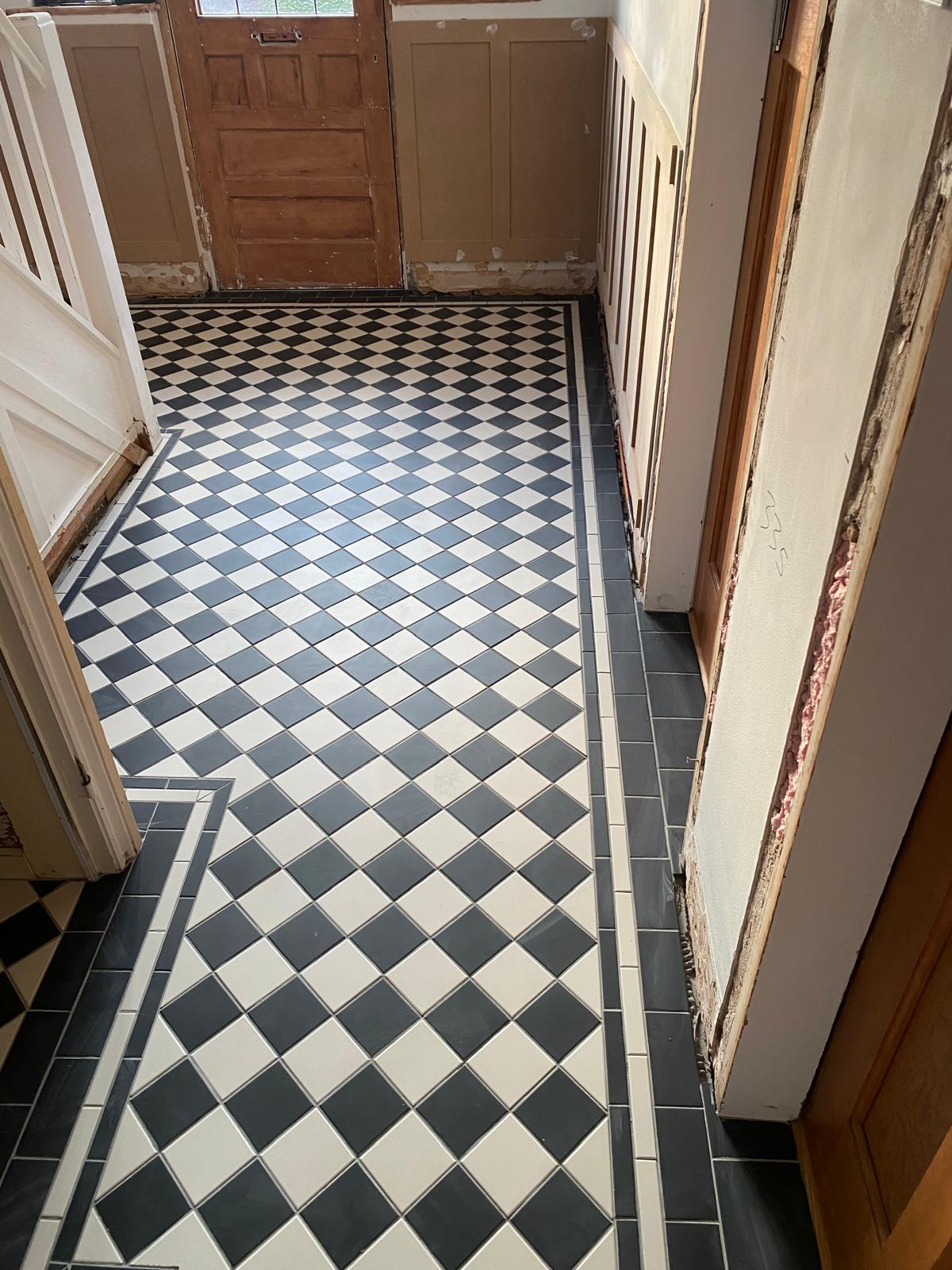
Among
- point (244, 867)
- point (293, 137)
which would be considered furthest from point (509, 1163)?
point (293, 137)

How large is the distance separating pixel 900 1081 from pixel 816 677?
73 cm

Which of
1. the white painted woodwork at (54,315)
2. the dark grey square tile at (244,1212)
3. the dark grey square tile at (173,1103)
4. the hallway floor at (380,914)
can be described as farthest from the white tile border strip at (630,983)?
the white painted woodwork at (54,315)

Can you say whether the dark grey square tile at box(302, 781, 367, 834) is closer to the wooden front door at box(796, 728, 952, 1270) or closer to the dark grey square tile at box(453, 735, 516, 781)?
the dark grey square tile at box(453, 735, 516, 781)

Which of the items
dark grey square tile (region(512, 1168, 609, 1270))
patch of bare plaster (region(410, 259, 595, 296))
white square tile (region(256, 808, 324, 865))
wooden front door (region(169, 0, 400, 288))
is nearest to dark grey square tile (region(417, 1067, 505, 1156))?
dark grey square tile (region(512, 1168, 609, 1270))

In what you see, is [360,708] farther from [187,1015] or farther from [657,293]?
[657,293]

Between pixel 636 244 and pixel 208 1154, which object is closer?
pixel 208 1154

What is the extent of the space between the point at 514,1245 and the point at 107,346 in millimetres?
4068

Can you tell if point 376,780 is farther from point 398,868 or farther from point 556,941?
point 556,941

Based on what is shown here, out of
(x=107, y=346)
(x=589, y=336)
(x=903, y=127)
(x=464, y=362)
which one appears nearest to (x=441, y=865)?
(x=903, y=127)

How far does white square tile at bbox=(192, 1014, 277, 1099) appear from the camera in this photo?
2303 mm

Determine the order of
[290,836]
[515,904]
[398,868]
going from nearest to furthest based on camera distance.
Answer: [515,904], [398,868], [290,836]

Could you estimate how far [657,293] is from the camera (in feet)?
11.5

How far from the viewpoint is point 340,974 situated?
8.31 feet

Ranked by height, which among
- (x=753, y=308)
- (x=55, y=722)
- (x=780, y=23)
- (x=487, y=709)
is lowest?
(x=487, y=709)
